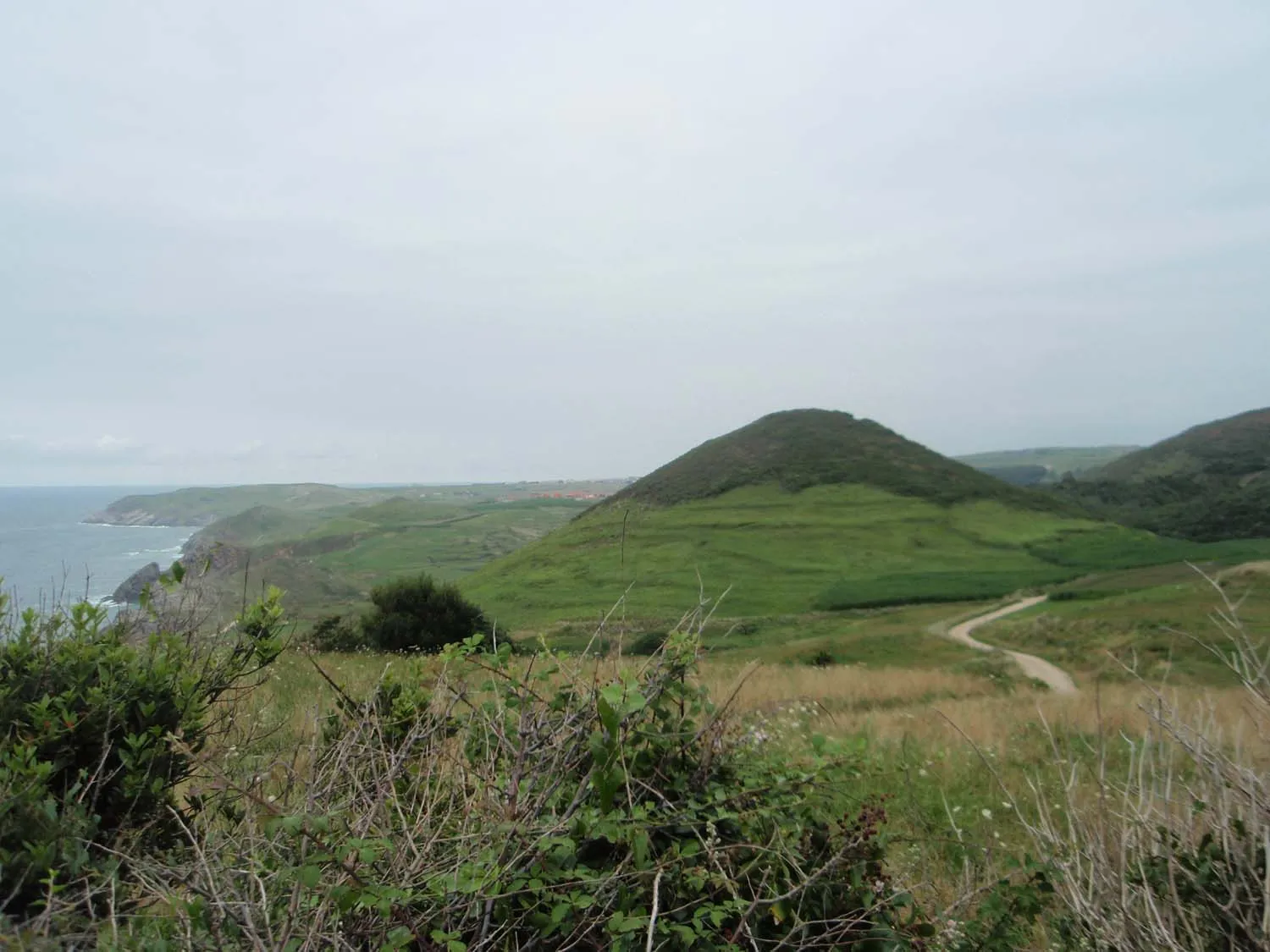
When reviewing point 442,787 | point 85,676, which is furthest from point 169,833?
point 442,787

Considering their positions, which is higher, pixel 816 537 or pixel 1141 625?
pixel 1141 625

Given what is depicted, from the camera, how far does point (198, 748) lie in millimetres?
3375

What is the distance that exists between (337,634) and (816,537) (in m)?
56.5

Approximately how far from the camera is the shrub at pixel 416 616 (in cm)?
1812

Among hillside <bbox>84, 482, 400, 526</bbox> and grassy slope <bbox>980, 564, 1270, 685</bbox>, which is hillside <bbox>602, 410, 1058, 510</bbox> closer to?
hillside <bbox>84, 482, 400, 526</bbox>

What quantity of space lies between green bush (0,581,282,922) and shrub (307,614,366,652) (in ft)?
47.8

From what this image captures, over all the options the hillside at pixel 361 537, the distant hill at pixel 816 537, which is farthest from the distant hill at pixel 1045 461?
the hillside at pixel 361 537

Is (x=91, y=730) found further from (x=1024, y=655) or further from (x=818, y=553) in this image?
(x=818, y=553)

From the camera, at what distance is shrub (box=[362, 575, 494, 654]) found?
1812cm

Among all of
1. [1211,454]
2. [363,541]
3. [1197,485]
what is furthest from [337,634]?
[1211,454]

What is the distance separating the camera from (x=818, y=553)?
215 ft

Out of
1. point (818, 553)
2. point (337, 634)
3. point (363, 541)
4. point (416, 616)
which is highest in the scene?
point (416, 616)

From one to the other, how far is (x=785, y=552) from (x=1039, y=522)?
108ft

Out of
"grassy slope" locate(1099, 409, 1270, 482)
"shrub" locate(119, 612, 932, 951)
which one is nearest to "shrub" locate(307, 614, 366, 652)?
"shrub" locate(119, 612, 932, 951)
